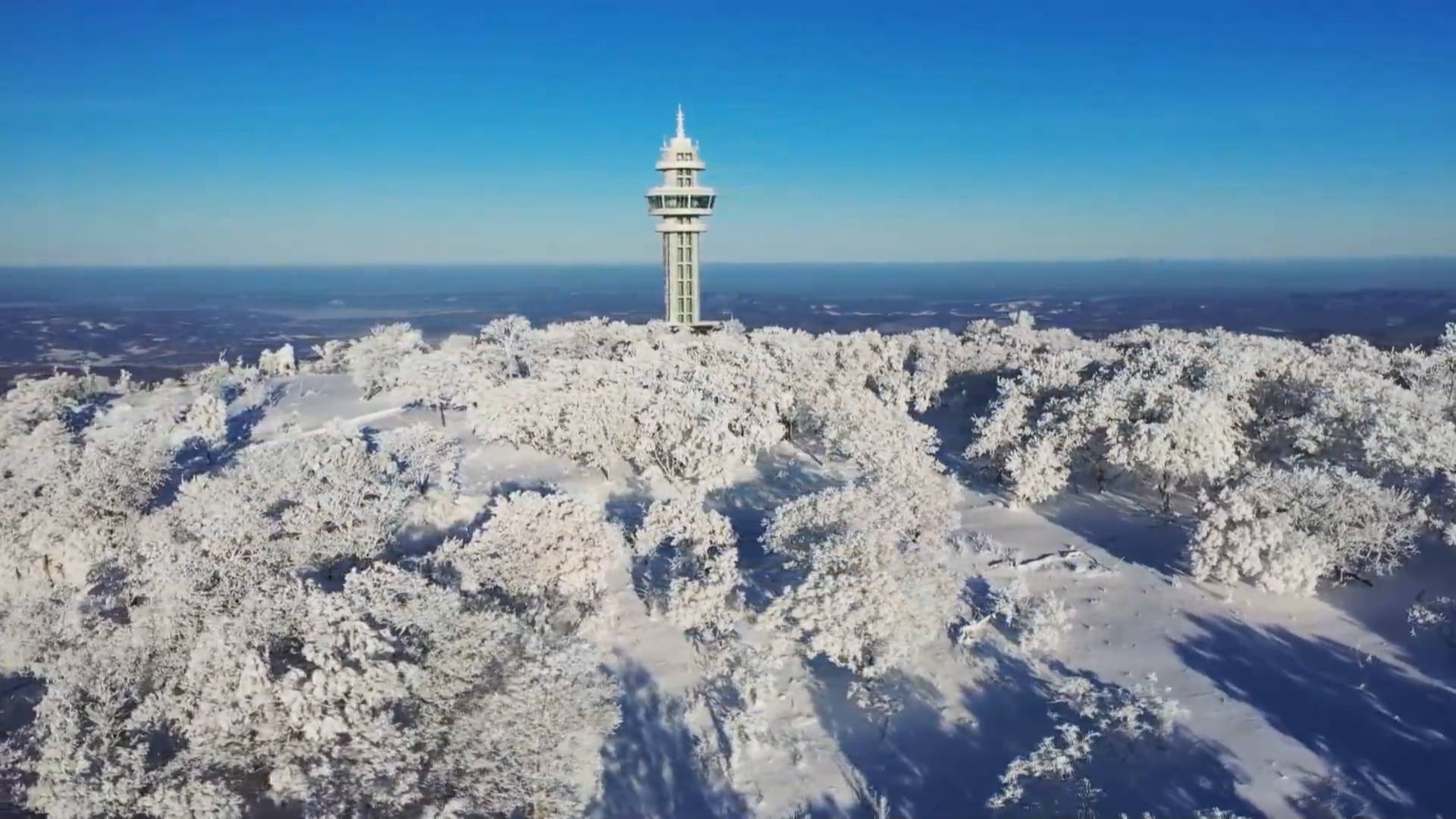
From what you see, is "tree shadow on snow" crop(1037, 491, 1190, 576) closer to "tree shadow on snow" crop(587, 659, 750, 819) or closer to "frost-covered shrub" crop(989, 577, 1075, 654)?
"frost-covered shrub" crop(989, 577, 1075, 654)

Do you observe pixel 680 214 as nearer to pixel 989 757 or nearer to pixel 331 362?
pixel 331 362

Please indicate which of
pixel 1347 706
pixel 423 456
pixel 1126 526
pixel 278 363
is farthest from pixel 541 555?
pixel 278 363

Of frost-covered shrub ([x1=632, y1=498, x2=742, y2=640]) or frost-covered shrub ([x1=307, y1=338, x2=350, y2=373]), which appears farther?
frost-covered shrub ([x1=307, y1=338, x2=350, y2=373])

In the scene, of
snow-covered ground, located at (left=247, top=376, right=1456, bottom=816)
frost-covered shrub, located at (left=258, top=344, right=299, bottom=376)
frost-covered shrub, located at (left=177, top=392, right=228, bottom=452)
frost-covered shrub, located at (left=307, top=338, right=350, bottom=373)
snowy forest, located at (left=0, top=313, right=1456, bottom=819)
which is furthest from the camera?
frost-covered shrub, located at (left=258, top=344, right=299, bottom=376)

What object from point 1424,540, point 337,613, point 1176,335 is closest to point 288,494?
point 337,613

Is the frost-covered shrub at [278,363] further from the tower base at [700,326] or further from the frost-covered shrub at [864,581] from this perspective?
the frost-covered shrub at [864,581]

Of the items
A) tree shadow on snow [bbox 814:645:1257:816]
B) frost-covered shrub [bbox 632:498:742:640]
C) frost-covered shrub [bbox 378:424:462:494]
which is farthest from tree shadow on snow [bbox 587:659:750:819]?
frost-covered shrub [bbox 378:424:462:494]

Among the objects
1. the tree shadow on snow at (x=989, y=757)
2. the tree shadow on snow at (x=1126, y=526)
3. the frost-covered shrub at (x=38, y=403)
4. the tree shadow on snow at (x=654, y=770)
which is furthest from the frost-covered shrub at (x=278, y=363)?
the tree shadow on snow at (x=1126, y=526)

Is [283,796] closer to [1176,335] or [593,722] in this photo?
[593,722]
